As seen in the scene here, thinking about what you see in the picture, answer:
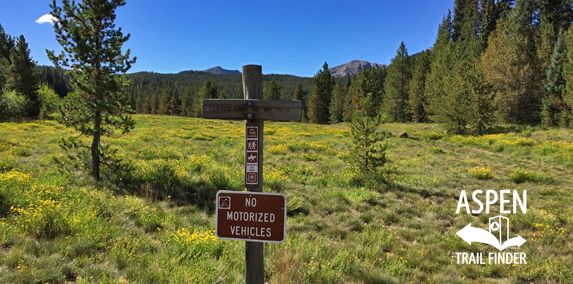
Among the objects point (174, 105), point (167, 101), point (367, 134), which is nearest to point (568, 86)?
point (367, 134)

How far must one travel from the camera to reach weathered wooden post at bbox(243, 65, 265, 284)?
292 centimetres

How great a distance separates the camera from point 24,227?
4.41 meters

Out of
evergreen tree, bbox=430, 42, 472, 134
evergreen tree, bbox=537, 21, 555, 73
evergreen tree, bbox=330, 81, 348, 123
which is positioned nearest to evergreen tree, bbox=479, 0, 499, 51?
evergreen tree, bbox=537, 21, 555, 73

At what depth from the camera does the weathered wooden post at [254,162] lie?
292cm

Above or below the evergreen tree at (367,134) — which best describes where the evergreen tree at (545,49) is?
above

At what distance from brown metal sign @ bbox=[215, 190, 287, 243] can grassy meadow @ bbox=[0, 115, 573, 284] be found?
1.42m

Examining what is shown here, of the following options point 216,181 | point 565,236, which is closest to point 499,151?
point 565,236

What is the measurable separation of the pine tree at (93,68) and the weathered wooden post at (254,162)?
7.52 m

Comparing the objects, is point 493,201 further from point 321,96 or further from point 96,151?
point 321,96

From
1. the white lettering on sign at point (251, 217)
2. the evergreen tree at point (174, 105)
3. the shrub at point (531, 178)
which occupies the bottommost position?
the shrub at point (531, 178)

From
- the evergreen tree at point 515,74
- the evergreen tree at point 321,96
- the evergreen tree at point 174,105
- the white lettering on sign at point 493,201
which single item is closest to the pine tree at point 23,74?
the evergreen tree at point 174,105

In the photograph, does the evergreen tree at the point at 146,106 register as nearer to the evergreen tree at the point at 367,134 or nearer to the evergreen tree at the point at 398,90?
the evergreen tree at the point at 398,90

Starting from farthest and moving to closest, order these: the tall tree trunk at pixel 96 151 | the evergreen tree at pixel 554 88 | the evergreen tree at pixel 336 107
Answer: the evergreen tree at pixel 336 107 → the evergreen tree at pixel 554 88 → the tall tree trunk at pixel 96 151

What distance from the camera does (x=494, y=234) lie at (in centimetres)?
667
